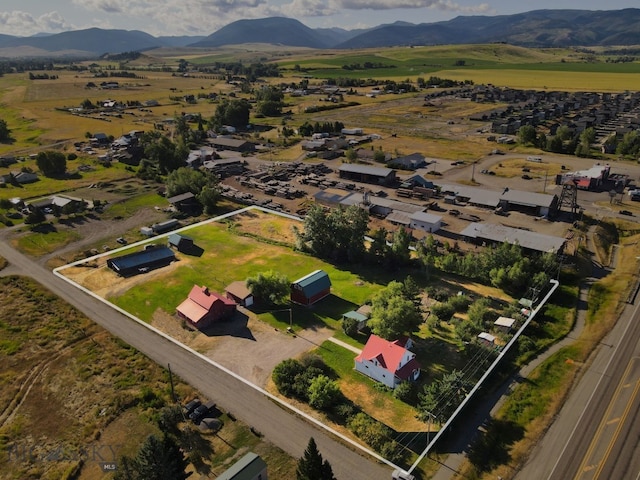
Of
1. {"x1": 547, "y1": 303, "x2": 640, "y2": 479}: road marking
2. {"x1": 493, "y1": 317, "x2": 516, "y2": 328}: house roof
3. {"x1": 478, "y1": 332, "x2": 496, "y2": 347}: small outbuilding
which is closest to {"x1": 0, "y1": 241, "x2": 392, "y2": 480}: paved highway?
{"x1": 547, "y1": 303, "x2": 640, "y2": 479}: road marking

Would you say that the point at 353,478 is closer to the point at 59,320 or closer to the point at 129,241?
the point at 59,320

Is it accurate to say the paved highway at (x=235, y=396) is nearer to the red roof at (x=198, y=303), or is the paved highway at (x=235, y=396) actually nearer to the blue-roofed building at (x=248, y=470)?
the red roof at (x=198, y=303)

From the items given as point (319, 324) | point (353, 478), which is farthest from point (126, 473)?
point (319, 324)

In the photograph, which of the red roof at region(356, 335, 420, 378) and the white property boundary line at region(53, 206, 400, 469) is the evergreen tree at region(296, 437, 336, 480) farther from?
the red roof at region(356, 335, 420, 378)

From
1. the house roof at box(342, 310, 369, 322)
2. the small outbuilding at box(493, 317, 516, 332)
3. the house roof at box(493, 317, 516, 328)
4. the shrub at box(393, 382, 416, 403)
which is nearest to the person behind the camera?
the shrub at box(393, 382, 416, 403)

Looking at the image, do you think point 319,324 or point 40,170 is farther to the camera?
point 40,170

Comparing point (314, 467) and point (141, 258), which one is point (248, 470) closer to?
point (314, 467)
